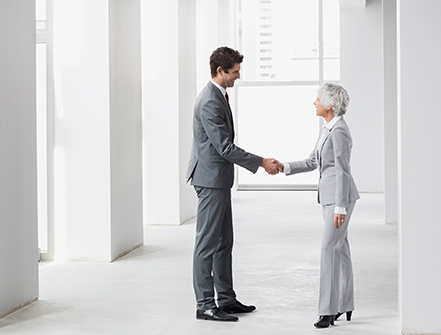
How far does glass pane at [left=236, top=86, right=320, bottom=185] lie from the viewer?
1594cm

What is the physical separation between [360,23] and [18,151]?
11.8 meters

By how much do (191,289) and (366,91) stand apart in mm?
10681

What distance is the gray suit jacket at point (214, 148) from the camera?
14.4 ft

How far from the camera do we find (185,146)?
982 cm

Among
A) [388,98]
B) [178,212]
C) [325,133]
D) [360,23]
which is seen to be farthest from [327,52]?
[325,133]

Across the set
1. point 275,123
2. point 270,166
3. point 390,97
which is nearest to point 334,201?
point 270,166

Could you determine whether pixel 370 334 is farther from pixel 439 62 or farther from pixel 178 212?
pixel 178 212

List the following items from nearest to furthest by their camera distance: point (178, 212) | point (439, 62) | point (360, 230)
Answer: point (439, 62) < point (360, 230) < point (178, 212)

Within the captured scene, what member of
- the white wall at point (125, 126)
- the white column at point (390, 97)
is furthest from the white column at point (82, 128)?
the white column at point (390, 97)

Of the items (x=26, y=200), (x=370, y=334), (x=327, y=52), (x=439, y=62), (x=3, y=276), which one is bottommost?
(x=370, y=334)

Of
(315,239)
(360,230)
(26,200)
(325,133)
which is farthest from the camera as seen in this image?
(360,230)

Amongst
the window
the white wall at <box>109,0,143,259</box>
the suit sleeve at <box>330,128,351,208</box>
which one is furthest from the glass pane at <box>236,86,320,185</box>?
the suit sleeve at <box>330,128,351,208</box>

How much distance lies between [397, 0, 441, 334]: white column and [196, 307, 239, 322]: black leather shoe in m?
1.15

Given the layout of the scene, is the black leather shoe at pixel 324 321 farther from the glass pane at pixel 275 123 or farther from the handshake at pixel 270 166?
the glass pane at pixel 275 123
